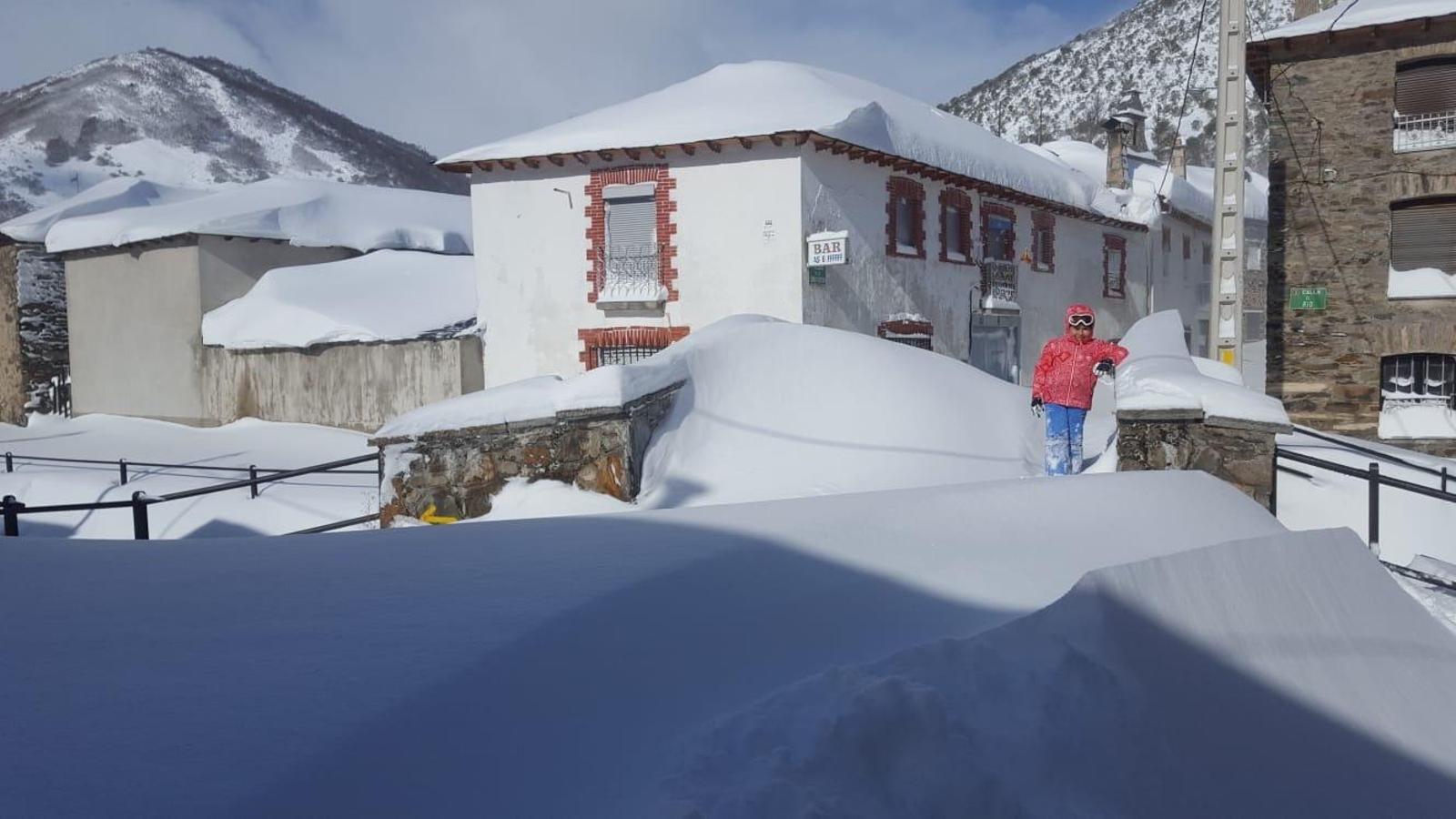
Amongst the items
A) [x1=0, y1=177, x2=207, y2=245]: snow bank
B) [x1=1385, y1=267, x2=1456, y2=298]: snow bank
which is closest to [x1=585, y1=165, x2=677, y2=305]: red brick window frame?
[x1=1385, y1=267, x2=1456, y2=298]: snow bank

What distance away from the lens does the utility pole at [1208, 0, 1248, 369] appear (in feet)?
34.6

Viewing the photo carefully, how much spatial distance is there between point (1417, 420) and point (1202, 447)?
38.2 ft

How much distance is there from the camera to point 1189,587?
264 cm

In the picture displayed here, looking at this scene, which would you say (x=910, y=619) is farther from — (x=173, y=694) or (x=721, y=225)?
(x=721, y=225)

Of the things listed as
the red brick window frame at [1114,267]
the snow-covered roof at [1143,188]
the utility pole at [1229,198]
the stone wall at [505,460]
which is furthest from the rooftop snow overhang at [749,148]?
the stone wall at [505,460]

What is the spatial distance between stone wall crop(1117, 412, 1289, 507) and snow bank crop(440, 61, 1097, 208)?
887cm

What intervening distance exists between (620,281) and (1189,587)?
1366 centimetres

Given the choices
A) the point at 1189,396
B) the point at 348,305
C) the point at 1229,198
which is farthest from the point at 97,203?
the point at 1189,396

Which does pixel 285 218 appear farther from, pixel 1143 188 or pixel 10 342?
pixel 1143 188

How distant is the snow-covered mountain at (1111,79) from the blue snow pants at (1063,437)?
79.7 meters

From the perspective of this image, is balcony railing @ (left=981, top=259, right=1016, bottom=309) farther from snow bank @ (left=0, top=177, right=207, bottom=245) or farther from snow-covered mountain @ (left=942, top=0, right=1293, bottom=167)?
snow-covered mountain @ (left=942, top=0, right=1293, bottom=167)

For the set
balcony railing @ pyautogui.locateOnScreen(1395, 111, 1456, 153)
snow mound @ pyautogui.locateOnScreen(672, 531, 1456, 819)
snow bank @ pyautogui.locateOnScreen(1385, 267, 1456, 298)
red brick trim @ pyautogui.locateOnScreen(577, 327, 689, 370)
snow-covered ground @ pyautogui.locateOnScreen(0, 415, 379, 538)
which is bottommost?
snow-covered ground @ pyautogui.locateOnScreen(0, 415, 379, 538)

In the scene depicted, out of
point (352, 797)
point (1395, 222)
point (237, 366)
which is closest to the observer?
point (352, 797)

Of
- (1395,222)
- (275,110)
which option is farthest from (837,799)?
(275,110)
